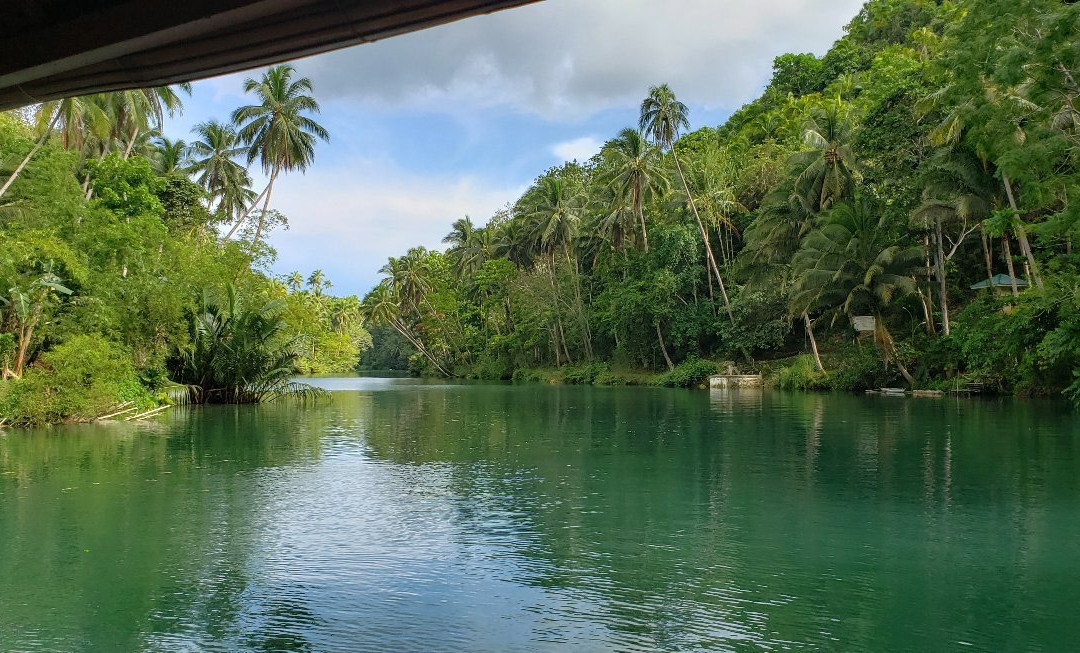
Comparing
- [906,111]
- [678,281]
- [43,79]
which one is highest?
→ [906,111]

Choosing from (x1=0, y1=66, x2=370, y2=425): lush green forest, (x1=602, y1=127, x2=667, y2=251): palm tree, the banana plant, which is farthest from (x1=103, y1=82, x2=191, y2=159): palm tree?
(x1=602, y1=127, x2=667, y2=251): palm tree

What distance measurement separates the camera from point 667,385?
150ft

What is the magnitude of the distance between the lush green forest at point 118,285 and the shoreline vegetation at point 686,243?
0.28 ft

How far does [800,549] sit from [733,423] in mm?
13346

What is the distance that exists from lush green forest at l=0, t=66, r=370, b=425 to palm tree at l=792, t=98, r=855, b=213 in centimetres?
2250

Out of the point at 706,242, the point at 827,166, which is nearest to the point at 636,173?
the point at 706,242

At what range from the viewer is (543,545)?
8594 mm

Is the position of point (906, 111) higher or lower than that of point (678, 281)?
higher

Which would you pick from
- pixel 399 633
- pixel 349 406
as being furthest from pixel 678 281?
pixel 399 633

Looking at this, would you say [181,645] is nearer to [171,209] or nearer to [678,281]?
[171,209]

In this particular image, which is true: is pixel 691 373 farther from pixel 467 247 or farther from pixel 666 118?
pixel 467 247

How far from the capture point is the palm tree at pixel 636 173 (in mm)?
46031

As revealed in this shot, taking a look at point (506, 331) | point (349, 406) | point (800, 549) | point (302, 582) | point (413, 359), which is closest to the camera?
point (302, 582)

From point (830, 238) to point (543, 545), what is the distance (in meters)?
29.4
